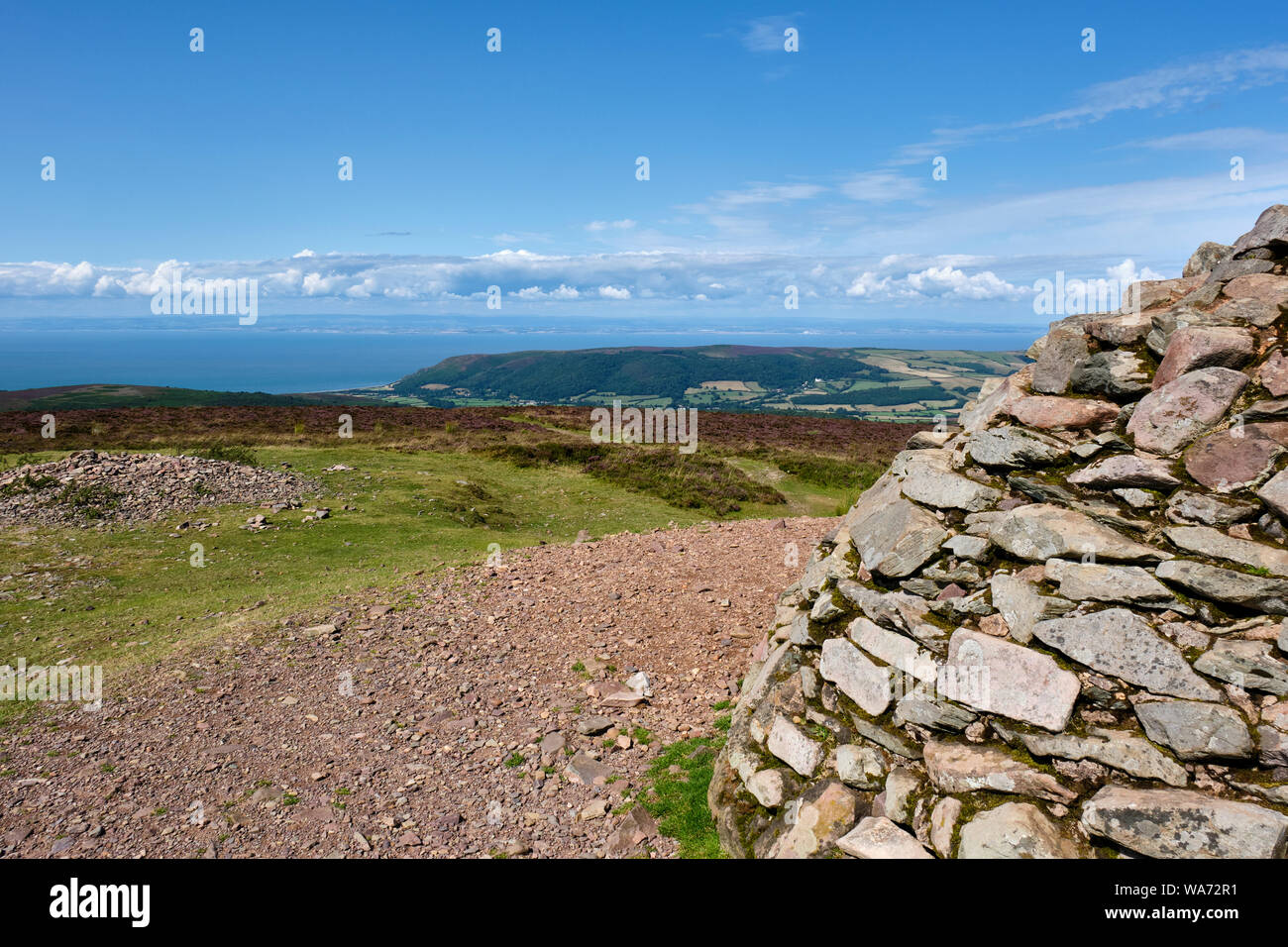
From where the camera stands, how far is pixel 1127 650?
600cm

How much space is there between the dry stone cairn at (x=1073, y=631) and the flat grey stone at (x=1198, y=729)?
0.02m

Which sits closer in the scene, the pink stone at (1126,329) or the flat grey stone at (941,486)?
the flat grey stone at (941,486)

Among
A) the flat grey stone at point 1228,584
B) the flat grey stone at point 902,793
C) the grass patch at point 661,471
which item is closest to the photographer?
the flat grey stone at point 1228,584

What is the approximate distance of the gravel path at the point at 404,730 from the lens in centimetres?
784

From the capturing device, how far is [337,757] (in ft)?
30.6

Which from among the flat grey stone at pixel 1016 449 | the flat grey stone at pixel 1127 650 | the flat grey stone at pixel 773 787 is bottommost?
the flat grey stone at pixel 773 787

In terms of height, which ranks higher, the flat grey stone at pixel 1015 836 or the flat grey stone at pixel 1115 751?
the flat grey stone at pixel 1115 751

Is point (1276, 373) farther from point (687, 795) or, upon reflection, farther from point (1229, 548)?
point (687, 795)

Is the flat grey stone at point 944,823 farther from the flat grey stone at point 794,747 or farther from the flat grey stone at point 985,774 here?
the flat grey stone at point 794,747

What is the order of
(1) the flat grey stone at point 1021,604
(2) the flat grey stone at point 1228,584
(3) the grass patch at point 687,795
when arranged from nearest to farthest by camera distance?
(2) the flat grey stone at point 1228,584
(1) the flat grey stone at point 1021,604
(3) the grass patch at point 687,795

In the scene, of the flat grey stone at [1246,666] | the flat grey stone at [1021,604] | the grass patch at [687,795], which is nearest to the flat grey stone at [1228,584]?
the flat grey stone at [1246,666]

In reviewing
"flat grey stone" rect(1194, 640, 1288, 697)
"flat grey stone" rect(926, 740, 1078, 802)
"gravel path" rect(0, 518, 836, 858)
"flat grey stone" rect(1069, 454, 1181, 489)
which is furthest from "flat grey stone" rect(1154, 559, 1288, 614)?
"gravel path" rect(0, 518, 836, 858)

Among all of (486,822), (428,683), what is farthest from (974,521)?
(428,683)

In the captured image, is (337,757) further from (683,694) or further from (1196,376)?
(1196,376)
